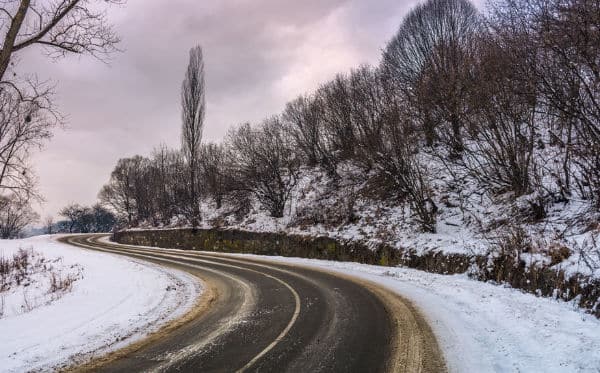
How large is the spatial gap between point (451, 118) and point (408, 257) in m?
7.22

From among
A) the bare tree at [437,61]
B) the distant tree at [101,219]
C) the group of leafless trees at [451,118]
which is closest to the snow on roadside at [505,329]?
the group of leafless trees at [451,118]

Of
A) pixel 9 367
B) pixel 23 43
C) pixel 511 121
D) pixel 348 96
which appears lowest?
pixel 9 367

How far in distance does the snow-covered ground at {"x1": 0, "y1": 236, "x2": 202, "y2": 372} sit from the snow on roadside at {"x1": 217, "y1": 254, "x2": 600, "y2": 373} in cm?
629

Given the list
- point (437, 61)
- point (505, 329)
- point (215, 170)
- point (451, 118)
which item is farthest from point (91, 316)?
point (215, 170)

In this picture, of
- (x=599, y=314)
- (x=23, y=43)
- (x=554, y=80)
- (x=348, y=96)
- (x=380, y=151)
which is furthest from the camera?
(x=348, y=96)

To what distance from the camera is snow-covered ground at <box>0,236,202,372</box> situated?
729 centimetres

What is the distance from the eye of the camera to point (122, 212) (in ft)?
253

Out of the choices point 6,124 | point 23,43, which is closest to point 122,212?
point 6,124

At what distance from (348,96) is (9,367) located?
980 inches

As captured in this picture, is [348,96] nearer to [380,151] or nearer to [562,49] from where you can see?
[380,151]

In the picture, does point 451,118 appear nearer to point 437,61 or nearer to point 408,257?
point 437,61

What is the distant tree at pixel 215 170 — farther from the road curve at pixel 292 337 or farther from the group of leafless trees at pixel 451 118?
the road curve at pixel 292 337

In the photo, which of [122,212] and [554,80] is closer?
[554,80]

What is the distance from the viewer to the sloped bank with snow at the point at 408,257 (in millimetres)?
9555
